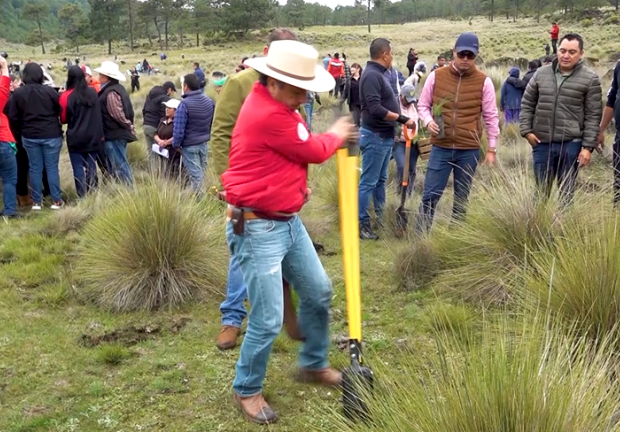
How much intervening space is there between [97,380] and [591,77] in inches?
200

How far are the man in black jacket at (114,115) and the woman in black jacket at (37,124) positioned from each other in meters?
0.63

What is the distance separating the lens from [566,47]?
240 inches

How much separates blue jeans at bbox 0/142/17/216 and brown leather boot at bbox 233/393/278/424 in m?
6.20

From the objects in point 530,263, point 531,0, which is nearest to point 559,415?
point 530,263

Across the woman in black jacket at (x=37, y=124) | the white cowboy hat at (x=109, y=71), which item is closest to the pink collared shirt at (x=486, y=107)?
the white cowboy hat at (x=109, y=71)

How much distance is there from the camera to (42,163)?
8.99 metres

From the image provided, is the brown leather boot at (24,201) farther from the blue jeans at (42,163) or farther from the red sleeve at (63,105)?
the red sleeve at (63,105)

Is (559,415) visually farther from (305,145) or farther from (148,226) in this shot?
(148,226)

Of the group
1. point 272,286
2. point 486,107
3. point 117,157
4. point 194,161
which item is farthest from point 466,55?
point 117,157

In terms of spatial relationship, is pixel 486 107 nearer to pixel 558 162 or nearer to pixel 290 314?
pixel 558 162

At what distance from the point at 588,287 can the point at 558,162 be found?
283 centimetres

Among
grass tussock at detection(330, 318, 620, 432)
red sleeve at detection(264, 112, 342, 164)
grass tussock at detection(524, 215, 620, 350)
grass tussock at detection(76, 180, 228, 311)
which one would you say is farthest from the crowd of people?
grass tussock at detection(524, 215, 620, 350)

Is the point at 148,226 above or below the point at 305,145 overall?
below

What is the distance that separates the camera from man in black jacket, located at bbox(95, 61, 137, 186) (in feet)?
29.5
